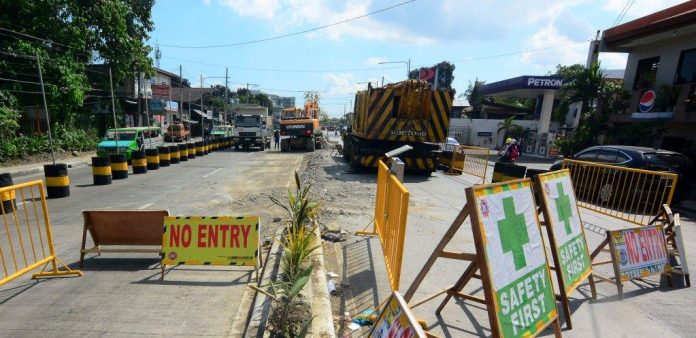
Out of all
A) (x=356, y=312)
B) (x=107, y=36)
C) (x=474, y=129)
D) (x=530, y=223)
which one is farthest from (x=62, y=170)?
(x=474, y=129)

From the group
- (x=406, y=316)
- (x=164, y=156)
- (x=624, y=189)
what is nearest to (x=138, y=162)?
(x=164, y=156)

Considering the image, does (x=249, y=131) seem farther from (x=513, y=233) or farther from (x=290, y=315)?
(x=513, y=233)

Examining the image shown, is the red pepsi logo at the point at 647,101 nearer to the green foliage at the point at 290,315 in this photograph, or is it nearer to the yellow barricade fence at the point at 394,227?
the yellow barricade fence at the point at 394,227

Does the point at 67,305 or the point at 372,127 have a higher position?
the point at 372,127

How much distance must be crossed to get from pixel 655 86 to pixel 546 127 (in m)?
14.9

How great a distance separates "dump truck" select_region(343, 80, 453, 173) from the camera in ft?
39.0

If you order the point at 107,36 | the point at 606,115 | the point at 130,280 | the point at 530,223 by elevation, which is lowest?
the point at 130,280

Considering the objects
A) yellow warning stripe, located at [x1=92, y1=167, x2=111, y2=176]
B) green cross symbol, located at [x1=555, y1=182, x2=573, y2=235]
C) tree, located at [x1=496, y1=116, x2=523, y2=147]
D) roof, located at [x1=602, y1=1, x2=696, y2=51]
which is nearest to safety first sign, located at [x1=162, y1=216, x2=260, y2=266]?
green cross symbol, located at [x1=555, y1=182, x2=573, y2=235]

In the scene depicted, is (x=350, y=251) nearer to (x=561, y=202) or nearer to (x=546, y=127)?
(x=561, y=202)

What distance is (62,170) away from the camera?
820 cm

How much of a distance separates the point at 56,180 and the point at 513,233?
963cm

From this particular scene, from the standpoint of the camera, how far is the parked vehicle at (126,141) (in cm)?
1434

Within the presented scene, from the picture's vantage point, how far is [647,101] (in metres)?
14.2

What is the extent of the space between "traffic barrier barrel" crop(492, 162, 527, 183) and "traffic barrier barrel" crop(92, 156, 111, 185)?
34.0ft
